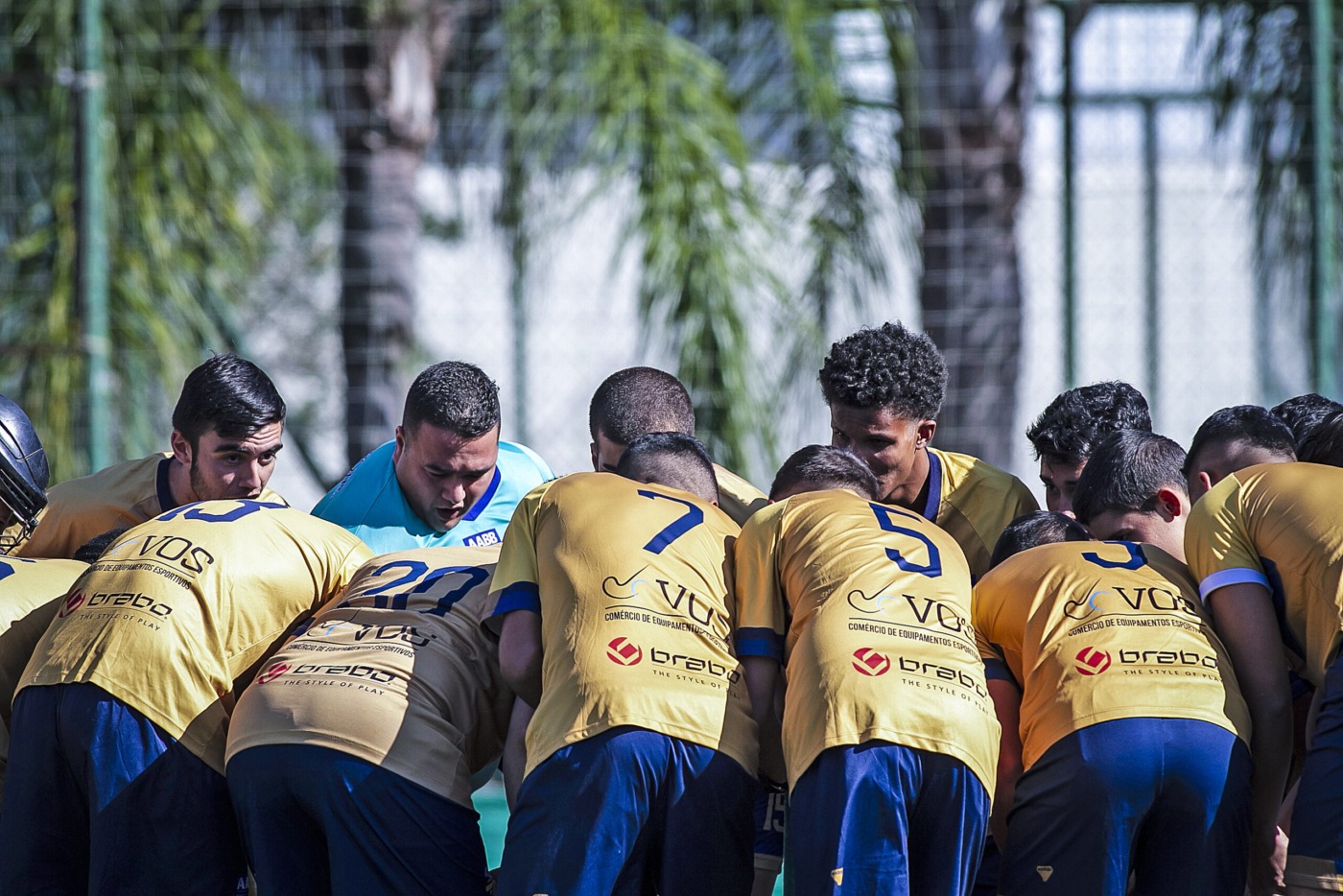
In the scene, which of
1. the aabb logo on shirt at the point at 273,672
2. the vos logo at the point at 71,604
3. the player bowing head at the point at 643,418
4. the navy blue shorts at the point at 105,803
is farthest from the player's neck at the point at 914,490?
the vos logo at the point at 71,604

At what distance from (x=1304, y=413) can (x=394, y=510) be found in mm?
3075

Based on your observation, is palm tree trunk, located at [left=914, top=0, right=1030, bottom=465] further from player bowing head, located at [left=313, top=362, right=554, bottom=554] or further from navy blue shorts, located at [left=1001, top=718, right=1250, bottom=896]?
navy blue shorts, located at [left=1001, top=718, right=1250, bottom=896]

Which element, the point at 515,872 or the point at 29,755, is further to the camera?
the point at 29,755

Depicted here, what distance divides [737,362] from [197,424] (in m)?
3.16

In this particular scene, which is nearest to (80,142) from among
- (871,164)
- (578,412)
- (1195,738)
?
(578,412)

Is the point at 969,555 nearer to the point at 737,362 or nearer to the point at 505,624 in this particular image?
the point at 505,624

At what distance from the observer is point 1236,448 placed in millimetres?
4285

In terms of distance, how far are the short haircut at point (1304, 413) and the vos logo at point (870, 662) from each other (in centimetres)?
207

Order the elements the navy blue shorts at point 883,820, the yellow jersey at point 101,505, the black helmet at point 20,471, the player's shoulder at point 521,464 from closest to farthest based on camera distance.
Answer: the navy blue shorts at point 883,820 < the black helmet at point 20,471 < the yellow jersey at point 101,505 < the player's shoulder at point 521,464

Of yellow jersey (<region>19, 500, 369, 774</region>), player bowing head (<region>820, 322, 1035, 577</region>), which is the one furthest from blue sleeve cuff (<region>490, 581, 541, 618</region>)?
player bowing head (<region>820, 322, 1035, 577</region>)

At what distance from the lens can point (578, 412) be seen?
24.0ft

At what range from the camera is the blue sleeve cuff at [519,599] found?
12.4ft

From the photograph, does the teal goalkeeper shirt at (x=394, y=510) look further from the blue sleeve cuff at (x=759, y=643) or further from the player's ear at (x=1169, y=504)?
the player's ear at (x=1169, y=504)

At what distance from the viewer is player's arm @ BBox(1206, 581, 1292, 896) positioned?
12.0 ft
